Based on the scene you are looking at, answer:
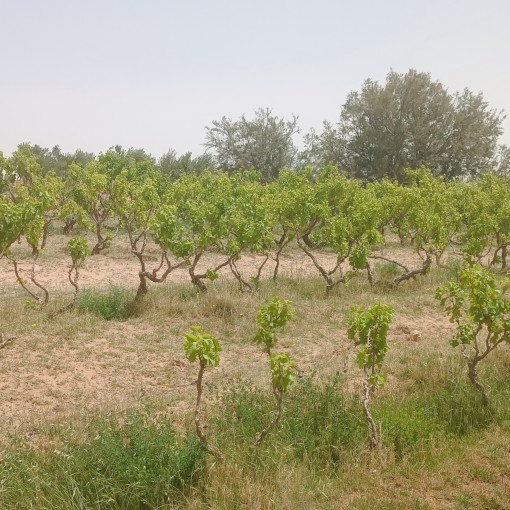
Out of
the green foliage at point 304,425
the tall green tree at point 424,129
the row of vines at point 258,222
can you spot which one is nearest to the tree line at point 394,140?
the tall green tree at point 424,129

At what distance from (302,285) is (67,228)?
9.73 meters

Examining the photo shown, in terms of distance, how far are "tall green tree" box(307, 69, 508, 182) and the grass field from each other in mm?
23871

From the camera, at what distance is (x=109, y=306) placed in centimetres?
907

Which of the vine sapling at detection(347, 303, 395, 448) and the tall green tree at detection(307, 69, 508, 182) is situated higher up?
the tall green tree at detection(307, 69, 508, 182)

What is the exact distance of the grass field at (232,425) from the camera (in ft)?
12.8

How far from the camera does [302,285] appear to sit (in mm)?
11297

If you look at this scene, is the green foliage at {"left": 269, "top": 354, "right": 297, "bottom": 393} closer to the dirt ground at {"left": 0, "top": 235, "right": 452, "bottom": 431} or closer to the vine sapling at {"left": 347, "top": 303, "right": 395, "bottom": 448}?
the vine sapling at {"left": 347, "top": 303, "right": 395, "bottom": 448}

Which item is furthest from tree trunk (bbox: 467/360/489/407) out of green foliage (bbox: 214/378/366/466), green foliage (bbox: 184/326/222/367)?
green foliage (bbox: 184/326/222/367)

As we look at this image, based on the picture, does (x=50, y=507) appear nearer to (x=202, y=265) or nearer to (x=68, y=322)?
(x=68, y=322)

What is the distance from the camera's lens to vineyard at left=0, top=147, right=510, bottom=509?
156 inches

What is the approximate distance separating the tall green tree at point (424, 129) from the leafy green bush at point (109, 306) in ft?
78.1

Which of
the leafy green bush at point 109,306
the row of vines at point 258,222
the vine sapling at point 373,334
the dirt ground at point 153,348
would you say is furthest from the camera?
the row of vines at point 258,222

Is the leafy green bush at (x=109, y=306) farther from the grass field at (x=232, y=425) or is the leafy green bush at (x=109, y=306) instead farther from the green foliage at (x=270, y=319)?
the green foliage at (x=270, y=319)

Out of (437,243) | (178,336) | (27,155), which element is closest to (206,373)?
(178,336)
